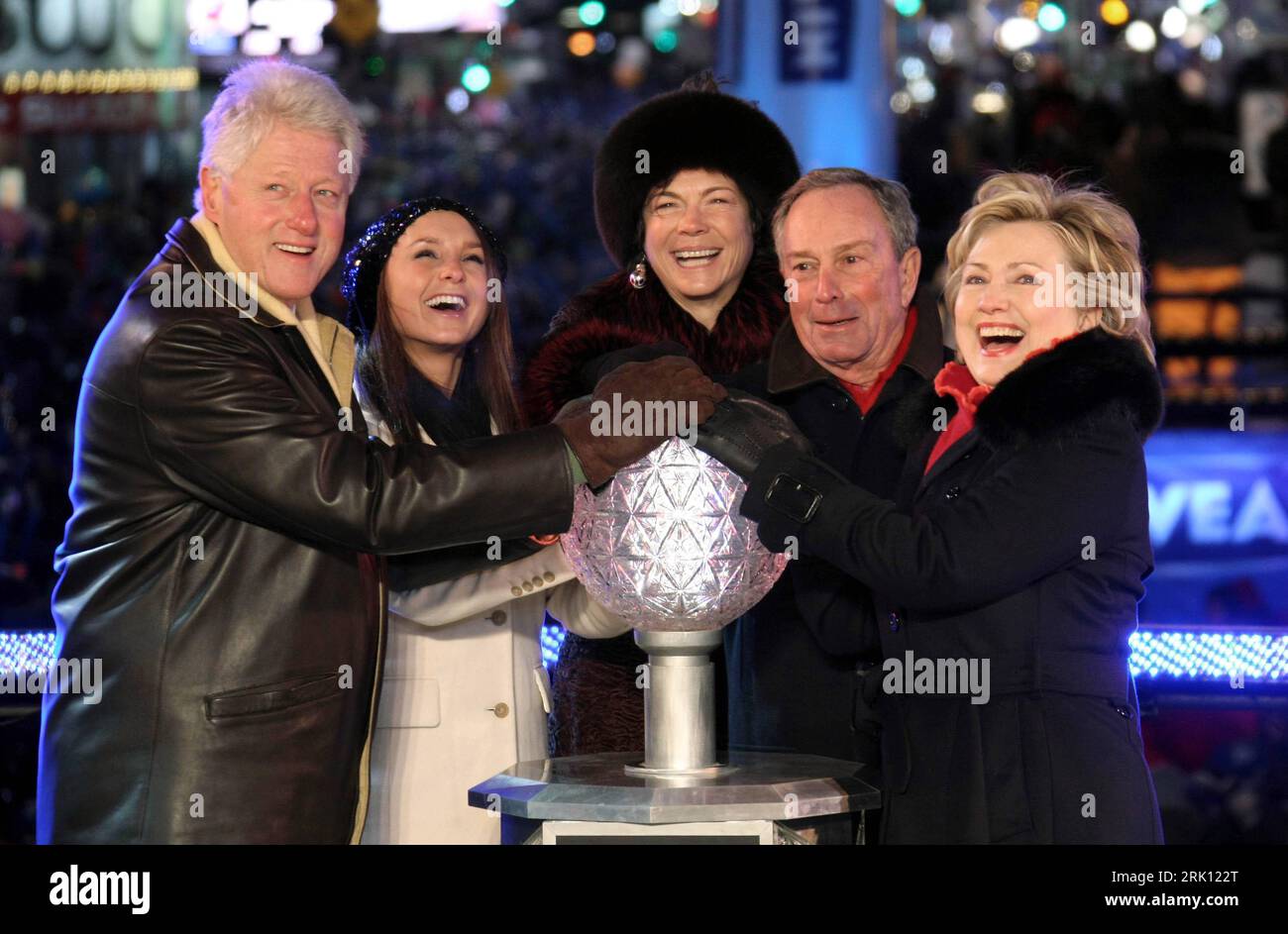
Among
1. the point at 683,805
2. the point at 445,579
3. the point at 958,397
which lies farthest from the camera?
the point at 445,579

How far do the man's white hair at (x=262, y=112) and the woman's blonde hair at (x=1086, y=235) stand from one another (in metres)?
1.08

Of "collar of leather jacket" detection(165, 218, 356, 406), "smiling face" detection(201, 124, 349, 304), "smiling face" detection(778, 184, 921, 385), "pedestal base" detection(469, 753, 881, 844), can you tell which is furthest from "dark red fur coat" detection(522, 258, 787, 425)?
"pedestal base" detection(469, 753, 881, 844)

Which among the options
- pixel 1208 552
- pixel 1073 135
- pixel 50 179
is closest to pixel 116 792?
pixel 1208 552

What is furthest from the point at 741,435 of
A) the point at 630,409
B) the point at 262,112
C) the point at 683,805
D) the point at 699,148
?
the point at 699,148

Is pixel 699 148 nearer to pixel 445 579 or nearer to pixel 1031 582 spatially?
pixel 445 579

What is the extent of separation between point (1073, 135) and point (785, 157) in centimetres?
730

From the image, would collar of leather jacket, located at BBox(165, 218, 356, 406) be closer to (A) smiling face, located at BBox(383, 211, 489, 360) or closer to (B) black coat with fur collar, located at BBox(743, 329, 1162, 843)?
(A) smiling face, located at BBox(383, 211, 489, 360)

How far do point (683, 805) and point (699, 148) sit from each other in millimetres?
1650

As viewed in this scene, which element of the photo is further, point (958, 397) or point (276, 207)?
point (276, 207)

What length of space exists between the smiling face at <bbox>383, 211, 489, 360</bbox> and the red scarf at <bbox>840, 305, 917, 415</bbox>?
729 millimetres

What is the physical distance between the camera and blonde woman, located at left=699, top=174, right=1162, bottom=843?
251 cm

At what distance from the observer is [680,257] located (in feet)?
11.5

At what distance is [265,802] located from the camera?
2713 millimetres

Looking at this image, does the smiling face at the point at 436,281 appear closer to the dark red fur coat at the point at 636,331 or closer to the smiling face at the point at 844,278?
the dark red fur coat at the point at 636,331
